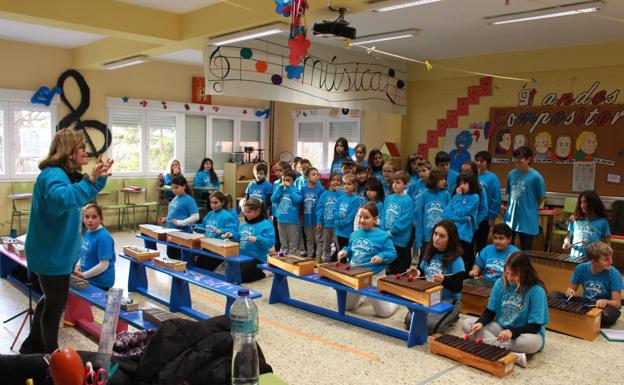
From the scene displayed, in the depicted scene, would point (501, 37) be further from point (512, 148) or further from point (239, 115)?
point (239, 115)

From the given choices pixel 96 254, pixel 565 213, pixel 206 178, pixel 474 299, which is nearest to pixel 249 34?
pixel 96 254

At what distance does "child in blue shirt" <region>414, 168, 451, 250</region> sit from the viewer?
20.8ft

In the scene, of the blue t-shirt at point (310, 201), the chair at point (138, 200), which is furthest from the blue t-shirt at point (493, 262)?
the chair at point (138, 200)

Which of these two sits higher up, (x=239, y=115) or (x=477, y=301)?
(x=239, y=115)

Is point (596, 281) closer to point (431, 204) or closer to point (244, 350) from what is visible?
point (431, 204)

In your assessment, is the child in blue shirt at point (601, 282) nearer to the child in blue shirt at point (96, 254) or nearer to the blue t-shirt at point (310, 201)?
the blue t-shirt at point (310, 201)

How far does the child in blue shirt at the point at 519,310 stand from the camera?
4039 mm

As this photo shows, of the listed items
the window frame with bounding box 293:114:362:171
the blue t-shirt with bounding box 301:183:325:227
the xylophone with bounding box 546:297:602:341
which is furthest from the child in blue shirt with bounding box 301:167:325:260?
the window frame with bounding box 293:114:362:171

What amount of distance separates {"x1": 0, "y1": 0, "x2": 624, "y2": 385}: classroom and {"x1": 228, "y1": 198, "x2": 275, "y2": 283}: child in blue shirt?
32mm

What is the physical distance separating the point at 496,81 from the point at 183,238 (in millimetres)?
6401

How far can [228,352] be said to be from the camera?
93.0 inches

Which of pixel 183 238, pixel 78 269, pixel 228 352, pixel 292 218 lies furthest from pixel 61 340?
pixel 292 218

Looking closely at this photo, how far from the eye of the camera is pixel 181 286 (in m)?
5.20

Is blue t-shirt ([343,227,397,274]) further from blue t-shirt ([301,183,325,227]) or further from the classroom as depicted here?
blue t-shirt ([301,183,325,227])
